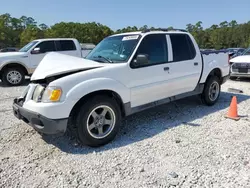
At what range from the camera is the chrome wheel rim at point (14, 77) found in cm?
964

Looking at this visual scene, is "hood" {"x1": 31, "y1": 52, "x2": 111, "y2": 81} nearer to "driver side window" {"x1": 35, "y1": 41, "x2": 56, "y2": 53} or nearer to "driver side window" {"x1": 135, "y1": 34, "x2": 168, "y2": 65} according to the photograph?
"driver side window" {"x1": 135, "y1": 34, "x2": 168, "y2": 65}

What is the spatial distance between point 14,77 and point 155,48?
7.16 meters

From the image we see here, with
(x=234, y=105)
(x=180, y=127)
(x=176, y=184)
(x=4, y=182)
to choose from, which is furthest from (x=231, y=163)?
(x=4, y=182)

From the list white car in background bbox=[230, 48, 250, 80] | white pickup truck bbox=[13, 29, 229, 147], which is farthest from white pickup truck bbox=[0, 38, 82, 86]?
white car in background bbox=[230, 48, 250, 80]

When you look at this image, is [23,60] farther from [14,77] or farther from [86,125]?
[86,125]

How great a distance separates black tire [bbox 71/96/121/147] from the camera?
3.61 m

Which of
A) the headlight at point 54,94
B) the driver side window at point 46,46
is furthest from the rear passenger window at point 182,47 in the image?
the driver side window at point 46,46

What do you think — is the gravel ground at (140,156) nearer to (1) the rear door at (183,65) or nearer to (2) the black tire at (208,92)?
(1) the rear door at (183,65)

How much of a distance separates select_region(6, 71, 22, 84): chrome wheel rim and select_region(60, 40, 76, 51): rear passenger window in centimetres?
214

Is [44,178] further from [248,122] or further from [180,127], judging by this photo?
[248,122]

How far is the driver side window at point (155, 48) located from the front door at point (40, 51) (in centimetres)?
671

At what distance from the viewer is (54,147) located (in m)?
3.85

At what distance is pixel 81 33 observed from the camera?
55.6 metres

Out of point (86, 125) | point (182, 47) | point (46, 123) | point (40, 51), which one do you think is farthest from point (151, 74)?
point (40, 51)
